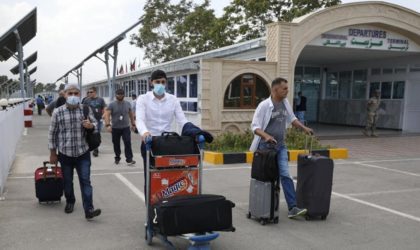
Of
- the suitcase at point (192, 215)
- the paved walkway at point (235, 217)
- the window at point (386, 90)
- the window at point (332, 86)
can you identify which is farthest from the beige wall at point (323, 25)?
the suitcase at point (192, 215)

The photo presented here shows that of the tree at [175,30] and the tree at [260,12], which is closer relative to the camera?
the tree at [260,12]

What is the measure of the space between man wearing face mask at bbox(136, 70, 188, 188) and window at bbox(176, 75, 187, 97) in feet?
36.9

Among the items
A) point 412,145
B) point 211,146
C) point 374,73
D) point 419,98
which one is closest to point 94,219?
point 211,146

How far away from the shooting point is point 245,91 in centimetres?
1402

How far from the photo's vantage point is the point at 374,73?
20.1m

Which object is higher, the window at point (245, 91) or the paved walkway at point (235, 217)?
the window at point (245, 91)

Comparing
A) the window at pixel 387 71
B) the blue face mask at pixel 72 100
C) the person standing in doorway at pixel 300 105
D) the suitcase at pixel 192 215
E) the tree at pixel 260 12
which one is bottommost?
the suitcase at pixel 192 215

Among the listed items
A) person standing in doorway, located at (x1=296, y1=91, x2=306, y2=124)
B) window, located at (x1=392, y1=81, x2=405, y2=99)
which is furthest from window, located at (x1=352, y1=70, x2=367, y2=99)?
person standing in doorway, located at (x1=296, y1=91, x2=306, y2=124)

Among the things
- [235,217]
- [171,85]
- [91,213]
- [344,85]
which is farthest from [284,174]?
[344,85]

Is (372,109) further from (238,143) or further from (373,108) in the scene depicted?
(238,143)

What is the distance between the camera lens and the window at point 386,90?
62.8ft

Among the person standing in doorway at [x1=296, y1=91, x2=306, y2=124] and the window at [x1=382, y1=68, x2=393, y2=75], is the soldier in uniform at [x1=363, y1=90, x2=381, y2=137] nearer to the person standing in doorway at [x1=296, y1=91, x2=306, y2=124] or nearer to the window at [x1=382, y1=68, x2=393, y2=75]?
the person standing in doorway at [x1=296, y1=91, x2=306, y2=124]

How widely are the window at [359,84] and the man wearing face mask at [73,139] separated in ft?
59.9

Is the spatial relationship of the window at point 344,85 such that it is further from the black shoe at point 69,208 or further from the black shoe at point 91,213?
the black shoe at point 91,213
